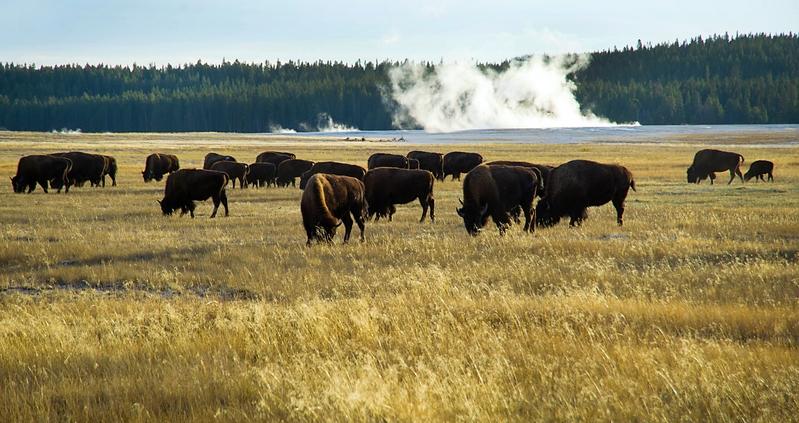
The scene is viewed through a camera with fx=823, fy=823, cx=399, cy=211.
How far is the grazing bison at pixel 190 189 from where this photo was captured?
833 inches

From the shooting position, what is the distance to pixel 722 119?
13912 centimetres

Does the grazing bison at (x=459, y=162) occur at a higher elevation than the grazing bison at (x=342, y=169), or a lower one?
lower

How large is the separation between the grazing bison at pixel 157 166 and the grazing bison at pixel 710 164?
24.1m

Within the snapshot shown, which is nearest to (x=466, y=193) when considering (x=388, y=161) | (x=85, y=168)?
(x=388, y=161)

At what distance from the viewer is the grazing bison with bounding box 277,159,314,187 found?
36656 mm

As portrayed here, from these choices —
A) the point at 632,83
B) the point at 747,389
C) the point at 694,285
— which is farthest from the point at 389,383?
the point at 632,83

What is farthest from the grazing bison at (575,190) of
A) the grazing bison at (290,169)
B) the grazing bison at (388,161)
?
the grazing bison at (290,169)

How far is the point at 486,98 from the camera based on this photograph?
15900 centimetres

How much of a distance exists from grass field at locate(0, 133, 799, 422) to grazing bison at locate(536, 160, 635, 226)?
5.53ft

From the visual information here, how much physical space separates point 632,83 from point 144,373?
162741 millimetres

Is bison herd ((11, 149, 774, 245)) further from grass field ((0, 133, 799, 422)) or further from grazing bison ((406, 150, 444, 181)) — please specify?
grazing bison ((406, 150, 444, 181))

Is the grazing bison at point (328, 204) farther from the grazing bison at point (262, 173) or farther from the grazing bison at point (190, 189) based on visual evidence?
the grazing bison at point (262, 173)

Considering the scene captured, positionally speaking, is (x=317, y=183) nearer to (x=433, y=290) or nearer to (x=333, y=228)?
(x=333, y=228)

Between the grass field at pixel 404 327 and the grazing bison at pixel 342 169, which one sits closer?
the grass field at pixel 404 327
